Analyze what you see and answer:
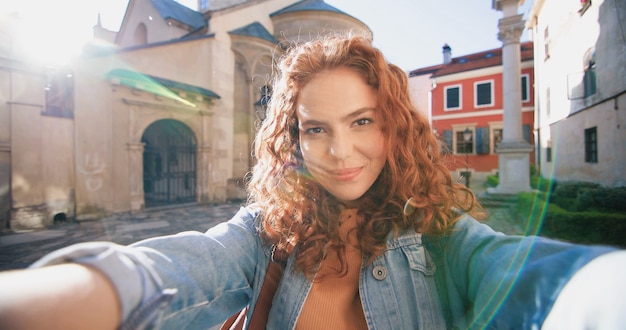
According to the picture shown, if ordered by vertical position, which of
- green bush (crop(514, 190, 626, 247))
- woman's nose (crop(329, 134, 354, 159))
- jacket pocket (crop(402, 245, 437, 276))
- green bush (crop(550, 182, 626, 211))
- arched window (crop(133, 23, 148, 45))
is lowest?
green bush (crop(514, 190, 626, 247))

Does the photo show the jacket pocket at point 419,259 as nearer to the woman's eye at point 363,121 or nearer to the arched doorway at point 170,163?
the woman's eye at point 363,121

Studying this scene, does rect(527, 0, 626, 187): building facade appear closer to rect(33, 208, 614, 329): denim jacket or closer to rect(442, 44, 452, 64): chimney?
rect(33, 208, 614, 329): denim jacket

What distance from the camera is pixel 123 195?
8500 millimetres

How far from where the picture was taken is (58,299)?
575mm

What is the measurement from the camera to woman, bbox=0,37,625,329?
0.80 m

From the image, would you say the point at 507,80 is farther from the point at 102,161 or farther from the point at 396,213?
the point at 102,161

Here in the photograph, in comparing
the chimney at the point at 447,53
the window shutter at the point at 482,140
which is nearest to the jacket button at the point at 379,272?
the window shutter at the point at 482,140

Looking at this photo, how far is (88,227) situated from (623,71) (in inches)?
568

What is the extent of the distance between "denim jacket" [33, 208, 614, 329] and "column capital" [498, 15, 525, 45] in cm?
1148

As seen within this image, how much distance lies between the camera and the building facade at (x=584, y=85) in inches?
274

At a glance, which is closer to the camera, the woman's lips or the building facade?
the woman's lips

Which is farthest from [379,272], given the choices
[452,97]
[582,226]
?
[452,97]

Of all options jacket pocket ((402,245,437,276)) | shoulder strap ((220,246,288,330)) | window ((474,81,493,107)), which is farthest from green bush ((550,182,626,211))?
window ((474,81,493,107))

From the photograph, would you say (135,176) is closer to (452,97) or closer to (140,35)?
(140,35)
